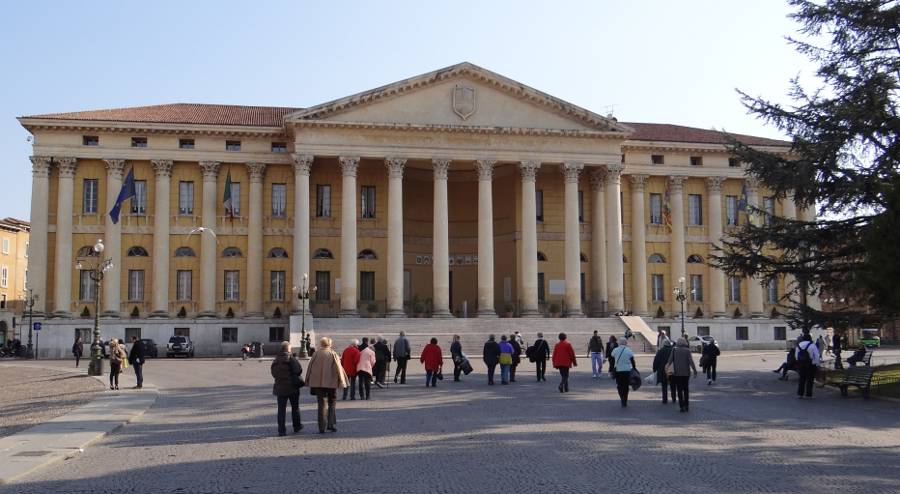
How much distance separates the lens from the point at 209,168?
50.4 m

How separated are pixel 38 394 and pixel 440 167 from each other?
29235 mm

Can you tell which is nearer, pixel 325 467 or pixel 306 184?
pixel 325 467

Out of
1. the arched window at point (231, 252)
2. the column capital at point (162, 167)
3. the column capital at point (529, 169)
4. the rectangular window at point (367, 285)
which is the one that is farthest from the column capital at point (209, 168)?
the column capital at point (529, 169)

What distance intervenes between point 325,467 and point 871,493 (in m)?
6.71

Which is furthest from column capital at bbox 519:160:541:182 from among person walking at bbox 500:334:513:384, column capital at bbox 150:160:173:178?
person walking at bbox 500:334:513:384

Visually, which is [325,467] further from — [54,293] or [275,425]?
[54,293]

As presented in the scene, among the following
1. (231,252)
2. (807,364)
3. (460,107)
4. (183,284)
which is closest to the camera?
(807,364)

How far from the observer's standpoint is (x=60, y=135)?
161ft

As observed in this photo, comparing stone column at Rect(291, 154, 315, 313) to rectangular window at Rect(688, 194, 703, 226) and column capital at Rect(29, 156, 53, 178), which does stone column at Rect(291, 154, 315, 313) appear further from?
rectangular window at Rect(688, 194, 703, 226)

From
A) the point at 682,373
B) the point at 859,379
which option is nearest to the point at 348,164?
the point at 859,379

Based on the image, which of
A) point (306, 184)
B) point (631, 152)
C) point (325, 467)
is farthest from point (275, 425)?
point (631, 152)

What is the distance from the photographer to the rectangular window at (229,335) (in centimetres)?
4956

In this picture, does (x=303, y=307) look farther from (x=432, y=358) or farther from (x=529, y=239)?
(x=432, y=358)

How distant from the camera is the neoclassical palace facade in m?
48.8
